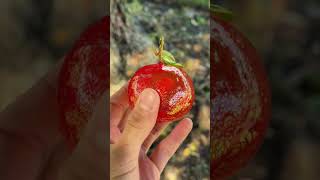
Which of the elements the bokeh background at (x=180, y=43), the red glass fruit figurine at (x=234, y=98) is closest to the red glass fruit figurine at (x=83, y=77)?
the bokeh background at (x=180, y=43)

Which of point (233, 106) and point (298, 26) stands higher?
point (298, 26)

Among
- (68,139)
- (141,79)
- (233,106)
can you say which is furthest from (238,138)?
(68,139)

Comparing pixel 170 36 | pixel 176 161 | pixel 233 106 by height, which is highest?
pixel 170 36

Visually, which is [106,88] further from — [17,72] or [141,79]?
[17,72]

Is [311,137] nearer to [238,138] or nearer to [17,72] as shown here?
[238,138]

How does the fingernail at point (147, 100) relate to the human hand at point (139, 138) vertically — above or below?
above

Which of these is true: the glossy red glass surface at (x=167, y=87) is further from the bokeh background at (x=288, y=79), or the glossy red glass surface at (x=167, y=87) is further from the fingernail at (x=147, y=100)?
the bokeh background at (x=288, y=79)
